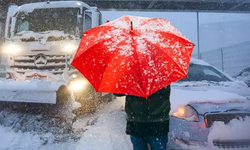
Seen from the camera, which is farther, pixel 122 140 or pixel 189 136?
pixel 122 140

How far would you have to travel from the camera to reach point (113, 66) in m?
1.64

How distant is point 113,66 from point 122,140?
242 cm

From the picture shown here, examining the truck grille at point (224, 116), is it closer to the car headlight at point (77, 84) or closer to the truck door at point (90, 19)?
the car headlight at point (77, 84)

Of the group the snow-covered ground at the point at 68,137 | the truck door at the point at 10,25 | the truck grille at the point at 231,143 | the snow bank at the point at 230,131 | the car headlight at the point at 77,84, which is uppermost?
the truck door at the point at 10,25

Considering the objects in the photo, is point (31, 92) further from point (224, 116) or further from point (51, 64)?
point (224, 116)

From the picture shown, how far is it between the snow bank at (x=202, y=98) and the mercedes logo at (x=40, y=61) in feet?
11.5

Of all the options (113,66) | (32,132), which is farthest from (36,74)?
(113,66)

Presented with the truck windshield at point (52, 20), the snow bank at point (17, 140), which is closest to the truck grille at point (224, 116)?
the snow bank at point (17, 140)

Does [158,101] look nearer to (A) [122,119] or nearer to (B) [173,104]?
(B) [173,104]

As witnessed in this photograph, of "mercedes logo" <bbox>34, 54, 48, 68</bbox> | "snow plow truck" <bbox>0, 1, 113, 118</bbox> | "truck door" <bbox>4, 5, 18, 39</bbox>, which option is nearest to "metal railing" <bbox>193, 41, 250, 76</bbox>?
"snow plow truck" <bbox>0, 1, 113, 118</bbox>

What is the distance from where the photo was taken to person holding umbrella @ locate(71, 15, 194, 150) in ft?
5.22

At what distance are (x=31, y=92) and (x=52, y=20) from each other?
8.18 feet

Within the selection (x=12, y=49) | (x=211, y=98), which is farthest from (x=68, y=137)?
(x=12, y=49)

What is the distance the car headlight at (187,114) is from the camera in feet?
9.21
